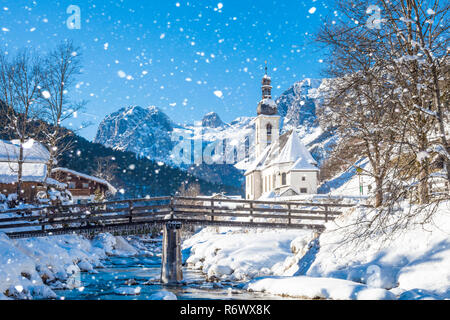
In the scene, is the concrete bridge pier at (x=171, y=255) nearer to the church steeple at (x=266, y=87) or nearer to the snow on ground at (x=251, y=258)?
the snow on ground at (x=251, y=258)

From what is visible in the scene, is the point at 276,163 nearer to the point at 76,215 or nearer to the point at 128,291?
the point at 76,215

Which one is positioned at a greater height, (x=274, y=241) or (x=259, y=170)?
(x=259, y=170)

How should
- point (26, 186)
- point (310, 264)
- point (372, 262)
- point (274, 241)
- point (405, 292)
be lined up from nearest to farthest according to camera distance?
point (405, 292)
point (372, 262)
point (310, 264)
point (274, 241)
point (26, 186)

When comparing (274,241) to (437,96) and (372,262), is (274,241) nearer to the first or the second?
(372,262)

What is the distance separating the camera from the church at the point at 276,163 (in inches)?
2077

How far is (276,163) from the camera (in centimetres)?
5841

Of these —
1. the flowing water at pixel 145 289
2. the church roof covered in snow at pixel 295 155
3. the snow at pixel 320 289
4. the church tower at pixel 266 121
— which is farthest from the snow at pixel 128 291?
the church tower at pixel 266 121

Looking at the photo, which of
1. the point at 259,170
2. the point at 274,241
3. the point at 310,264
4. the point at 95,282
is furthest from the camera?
the point at 259,170

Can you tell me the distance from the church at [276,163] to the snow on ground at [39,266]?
3067 cm

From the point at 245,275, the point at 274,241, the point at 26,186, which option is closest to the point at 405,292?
the point at 245,275

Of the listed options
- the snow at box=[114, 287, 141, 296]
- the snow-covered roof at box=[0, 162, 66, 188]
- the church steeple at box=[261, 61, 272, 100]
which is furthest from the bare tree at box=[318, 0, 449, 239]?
the church steeple at box=[261, 61, 272, 100]

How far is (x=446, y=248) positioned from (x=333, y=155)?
672 centimetres

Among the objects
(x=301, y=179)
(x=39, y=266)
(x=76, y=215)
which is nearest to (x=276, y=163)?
Answer: (x=301, y=179)
